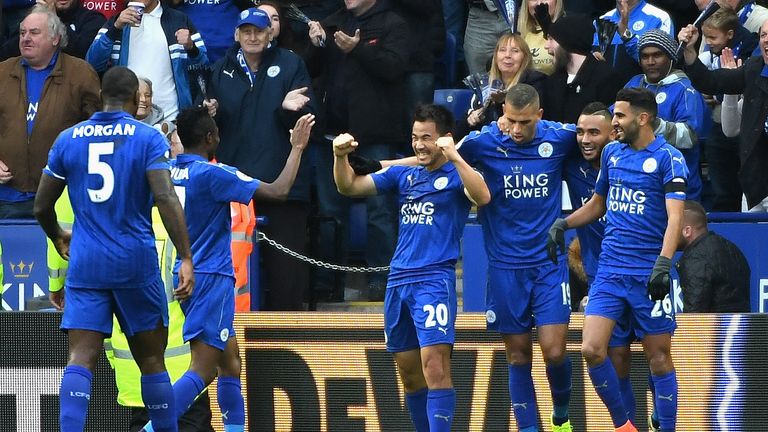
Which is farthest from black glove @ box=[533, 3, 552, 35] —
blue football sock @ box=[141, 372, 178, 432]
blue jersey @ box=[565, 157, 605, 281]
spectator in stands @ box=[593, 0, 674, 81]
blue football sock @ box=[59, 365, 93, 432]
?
blue football sock @ box=[59, 365, 93, 432]

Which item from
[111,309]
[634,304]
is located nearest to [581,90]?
[634,304]

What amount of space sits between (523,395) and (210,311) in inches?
86.3

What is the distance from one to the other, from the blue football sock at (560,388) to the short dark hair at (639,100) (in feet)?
5.75

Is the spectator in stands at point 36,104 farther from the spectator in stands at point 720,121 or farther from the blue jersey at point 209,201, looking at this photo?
the spectator in stands at point 720,121

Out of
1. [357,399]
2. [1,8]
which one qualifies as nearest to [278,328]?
[357,399]

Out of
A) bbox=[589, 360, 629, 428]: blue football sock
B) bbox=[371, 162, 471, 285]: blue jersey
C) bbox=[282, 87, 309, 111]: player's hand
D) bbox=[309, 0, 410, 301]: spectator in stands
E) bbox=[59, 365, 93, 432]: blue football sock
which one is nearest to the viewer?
bbox=[59, 365, 93, 432]: blue football sock

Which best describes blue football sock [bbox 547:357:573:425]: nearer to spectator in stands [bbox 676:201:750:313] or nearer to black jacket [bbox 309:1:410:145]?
spectator in stands [bbox 676:201:750:313]

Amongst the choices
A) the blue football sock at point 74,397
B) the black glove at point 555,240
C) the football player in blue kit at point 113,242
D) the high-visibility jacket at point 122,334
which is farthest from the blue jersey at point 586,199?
the blue football sock at point 74,397

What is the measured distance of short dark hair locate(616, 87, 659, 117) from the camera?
393 inches

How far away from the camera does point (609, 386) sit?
9.88 m

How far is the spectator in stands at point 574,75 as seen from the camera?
12.2 metres

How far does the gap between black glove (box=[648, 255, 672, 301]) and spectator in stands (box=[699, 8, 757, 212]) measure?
3.63m

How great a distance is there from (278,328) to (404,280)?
1.95m

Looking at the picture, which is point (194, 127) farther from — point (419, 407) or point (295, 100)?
point (295, 100)
